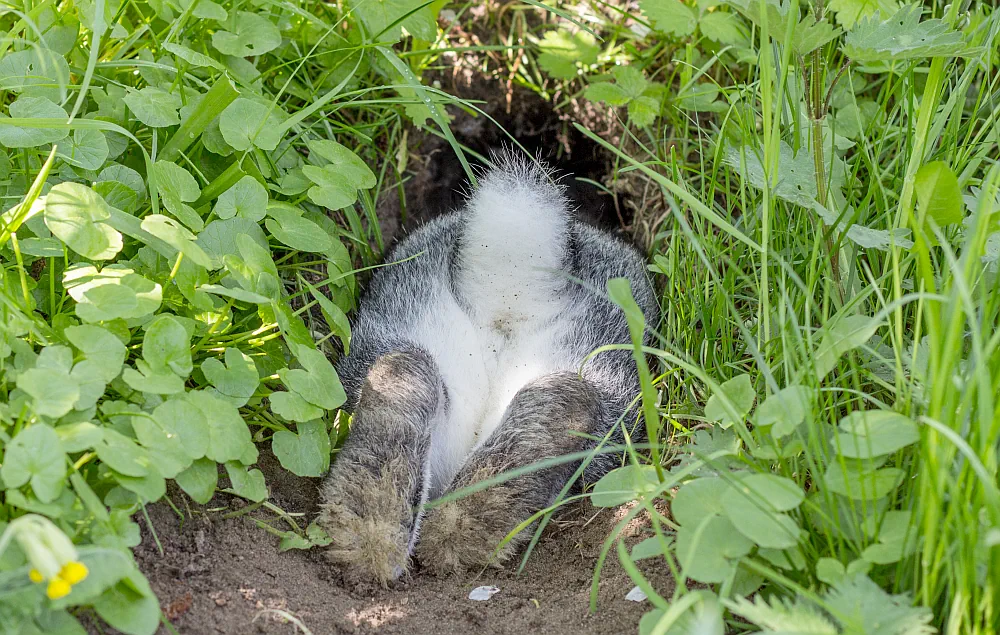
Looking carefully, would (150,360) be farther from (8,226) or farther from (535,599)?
(535,599)

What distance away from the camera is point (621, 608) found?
77.1 inches

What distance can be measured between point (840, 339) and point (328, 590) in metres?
1.26

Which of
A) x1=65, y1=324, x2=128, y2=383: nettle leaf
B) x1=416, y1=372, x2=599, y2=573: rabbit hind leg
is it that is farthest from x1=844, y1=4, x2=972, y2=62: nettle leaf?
x1=65, y1=324, x2=128, y2=383: nettle leaf

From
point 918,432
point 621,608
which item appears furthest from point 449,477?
point 918,432

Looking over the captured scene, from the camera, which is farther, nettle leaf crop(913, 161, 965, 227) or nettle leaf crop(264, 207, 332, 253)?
nettle leaf crop(264, 207, 332, 253)

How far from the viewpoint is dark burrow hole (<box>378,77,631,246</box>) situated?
139 inches

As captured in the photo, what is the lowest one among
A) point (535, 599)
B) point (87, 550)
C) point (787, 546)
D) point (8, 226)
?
point (535, 599)

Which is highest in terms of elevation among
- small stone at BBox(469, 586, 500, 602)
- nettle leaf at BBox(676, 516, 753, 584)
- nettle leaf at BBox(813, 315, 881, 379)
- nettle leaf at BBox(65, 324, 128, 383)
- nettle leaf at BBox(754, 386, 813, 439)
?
nettle leaf at BBox(813, 315, 881, 379)

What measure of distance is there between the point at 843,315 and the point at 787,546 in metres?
0.70

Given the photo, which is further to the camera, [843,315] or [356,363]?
[356,363]

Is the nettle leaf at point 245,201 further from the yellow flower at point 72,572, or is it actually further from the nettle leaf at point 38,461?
the yellow flower at point 72,572

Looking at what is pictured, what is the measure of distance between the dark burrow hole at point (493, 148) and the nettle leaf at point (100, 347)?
1620 millimetres

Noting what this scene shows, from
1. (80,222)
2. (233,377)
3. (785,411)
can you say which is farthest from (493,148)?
(785,411)

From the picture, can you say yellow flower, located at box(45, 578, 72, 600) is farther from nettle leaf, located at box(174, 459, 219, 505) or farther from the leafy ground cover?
nettle leaf, located at box(174, 459, 219, 505)
